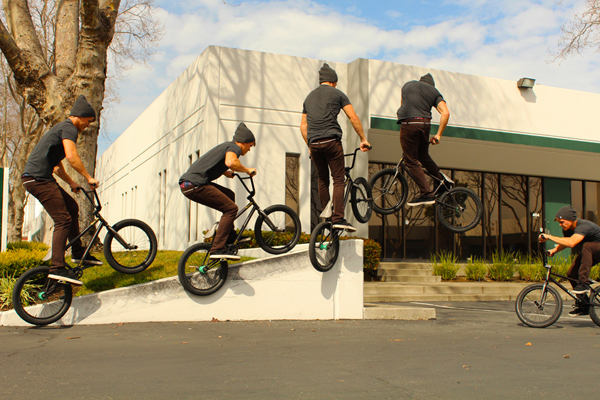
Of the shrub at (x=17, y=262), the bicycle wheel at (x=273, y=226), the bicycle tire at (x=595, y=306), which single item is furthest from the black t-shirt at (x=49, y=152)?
the bicycle tire at (x=595, y=306)

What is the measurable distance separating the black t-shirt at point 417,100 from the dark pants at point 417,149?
16 cm

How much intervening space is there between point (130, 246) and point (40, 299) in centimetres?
143

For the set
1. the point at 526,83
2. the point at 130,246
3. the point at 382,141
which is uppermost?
the point at 526,83

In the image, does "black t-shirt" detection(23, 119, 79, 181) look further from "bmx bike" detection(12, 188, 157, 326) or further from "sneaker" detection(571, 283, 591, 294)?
"sneaker" detection(571, 283, 591, 294)

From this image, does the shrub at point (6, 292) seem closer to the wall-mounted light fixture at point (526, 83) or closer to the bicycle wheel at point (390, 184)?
the bicycle wheel at point (390, 184)

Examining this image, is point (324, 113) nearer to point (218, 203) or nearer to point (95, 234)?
point (218, 203)

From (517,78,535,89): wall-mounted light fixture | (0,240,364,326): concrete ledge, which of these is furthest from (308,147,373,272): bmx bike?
(517,78,535,89): wall-mounted light fixture

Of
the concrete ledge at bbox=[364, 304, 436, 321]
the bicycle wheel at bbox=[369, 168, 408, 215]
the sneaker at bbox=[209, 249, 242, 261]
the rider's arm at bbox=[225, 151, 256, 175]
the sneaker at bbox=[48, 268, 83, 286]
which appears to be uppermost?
the rider's arm at bbox=[225, 151, 256, 175]

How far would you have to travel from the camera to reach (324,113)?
7.84 meters

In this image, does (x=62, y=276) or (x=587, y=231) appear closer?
(x=62, y=276)

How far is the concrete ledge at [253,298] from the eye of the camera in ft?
24.8

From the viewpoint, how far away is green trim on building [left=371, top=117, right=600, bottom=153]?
50.5ft

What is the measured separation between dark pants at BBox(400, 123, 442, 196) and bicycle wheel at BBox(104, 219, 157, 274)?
4.01 metres

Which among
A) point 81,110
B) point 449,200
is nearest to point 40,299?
point 81,110
